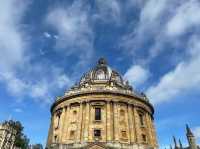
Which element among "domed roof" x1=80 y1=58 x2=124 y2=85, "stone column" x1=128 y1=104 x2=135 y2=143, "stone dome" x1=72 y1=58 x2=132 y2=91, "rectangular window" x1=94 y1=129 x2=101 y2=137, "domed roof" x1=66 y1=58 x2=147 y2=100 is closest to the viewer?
"rectangular window" x1=94 y1=129 x2=101 y2=137

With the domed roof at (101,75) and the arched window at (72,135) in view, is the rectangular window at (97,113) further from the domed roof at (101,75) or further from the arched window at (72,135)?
the domed roof at (101,75)

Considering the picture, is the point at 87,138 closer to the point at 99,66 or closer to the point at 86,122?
the point at 86,122

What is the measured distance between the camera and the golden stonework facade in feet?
116

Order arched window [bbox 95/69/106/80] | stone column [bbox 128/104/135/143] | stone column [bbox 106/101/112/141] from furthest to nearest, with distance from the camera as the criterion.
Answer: arched window [bbox 95/69/106/80] < stone column [bbox 128/104/135/143] < stone column [bbox 106/101/112/141]

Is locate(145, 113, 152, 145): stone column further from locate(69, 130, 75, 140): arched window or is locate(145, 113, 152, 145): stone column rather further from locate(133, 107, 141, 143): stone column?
locate(69, 130, 75, 140): arched window

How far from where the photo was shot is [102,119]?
122ft

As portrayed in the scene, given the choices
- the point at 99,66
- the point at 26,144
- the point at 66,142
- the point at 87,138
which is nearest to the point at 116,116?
the point at 87,138

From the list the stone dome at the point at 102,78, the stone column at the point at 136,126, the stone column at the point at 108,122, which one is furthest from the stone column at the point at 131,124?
the stone dome at the point at 102,78

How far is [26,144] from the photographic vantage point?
53469 millimetres

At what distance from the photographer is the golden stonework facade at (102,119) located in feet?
116

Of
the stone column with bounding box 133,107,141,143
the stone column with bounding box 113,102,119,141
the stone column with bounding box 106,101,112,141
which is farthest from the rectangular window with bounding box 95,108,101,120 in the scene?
the stone column with bounding box 133,107,141,143

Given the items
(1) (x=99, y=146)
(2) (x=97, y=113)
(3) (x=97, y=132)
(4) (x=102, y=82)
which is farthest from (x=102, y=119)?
(4) (x=102, y=82)

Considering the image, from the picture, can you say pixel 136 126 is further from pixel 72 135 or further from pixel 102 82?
pixel 102 82

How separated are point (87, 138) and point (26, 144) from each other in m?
24.2
